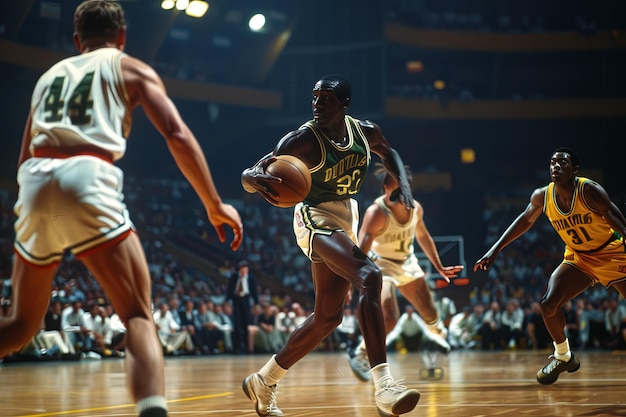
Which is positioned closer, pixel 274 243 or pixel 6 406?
pixel 6 406

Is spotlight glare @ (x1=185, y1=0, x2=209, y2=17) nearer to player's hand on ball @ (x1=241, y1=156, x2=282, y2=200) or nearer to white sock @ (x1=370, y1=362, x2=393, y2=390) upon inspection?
player's hand on ball @ (x1=241, y1=156, x2=282, y2=200)

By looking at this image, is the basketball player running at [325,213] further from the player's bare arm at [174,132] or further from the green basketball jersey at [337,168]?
the player's bare arm at [174,132]

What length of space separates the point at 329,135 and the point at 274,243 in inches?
791

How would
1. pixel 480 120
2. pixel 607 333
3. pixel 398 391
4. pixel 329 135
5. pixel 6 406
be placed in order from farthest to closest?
pixel 480 120 → pixel 607 333 → pixel 6 406 → pixel 329 135 → pixel 398 391

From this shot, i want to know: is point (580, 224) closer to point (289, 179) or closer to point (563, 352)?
point (563, 352)

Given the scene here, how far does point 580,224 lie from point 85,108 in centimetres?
522

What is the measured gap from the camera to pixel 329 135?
532cm

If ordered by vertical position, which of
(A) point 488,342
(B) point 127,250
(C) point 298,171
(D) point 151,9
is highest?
(D) point 151,9

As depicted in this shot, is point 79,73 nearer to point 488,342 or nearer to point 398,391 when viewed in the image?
point 398,391

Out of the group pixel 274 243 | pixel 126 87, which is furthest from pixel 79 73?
pixel 274 243

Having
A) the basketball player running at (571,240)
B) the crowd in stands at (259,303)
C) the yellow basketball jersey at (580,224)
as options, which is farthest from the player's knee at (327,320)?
the crowd in stands at (259,303)

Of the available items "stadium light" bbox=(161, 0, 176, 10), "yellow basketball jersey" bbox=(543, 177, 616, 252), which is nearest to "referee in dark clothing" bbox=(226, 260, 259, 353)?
"stadium light" bbox=(161, 0, 176, 10)

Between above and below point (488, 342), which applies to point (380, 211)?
above

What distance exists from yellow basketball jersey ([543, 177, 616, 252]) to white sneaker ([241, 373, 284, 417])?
3318mm
